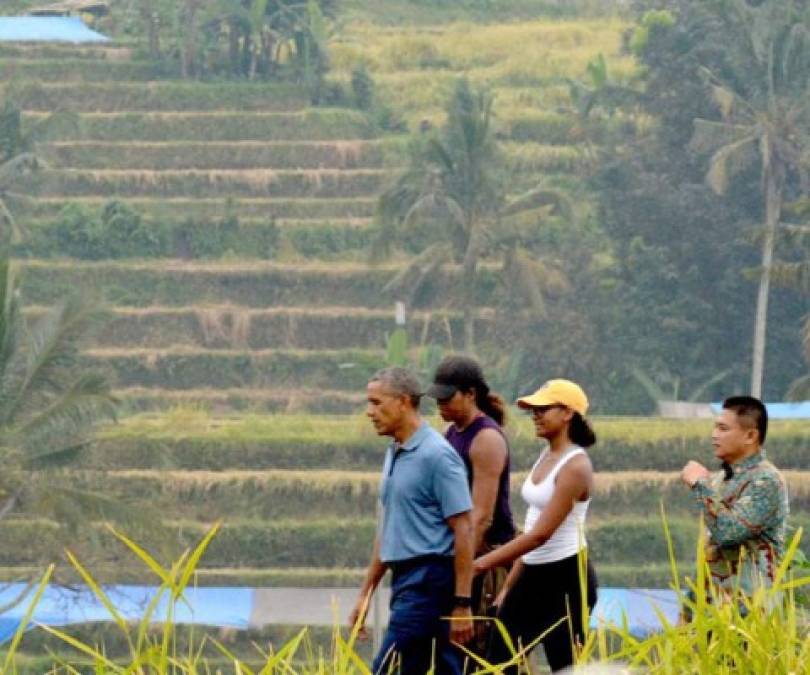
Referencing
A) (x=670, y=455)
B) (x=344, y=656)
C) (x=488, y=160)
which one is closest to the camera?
(x=344, y=656)

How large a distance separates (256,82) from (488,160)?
1713 cm

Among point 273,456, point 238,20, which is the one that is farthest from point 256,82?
point 273,456

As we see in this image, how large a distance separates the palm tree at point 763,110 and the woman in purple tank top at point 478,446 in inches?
1333

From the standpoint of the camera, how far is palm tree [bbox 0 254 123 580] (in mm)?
22906

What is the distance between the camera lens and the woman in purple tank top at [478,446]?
6703 millimetres

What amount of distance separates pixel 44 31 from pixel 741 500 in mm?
54240

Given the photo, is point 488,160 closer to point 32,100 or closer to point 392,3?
point 32,100

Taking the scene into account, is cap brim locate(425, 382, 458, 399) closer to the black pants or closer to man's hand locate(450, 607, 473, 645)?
the black pants

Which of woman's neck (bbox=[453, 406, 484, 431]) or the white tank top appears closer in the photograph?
the white tank top

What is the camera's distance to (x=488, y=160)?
39.2 m

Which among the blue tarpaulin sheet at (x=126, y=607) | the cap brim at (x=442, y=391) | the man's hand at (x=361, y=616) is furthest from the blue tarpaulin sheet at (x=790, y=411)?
the man's hand at (x=361, y=616)

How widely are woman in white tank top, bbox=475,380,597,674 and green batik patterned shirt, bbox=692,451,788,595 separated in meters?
0.42

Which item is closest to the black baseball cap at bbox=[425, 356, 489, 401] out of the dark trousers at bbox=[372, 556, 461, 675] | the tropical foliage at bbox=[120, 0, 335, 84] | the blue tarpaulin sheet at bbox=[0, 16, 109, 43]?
the dark trousers at bbox=[372, 556, 461, 675]

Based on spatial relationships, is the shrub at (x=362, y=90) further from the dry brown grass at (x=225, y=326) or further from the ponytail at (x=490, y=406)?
the ponytail at (x=490, y=406)
